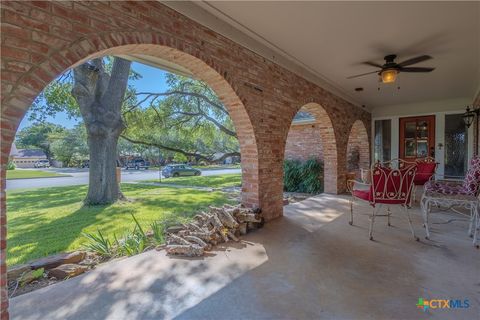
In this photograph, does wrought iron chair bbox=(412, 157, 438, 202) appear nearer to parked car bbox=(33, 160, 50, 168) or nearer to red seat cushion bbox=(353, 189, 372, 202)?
red seat cushion bbox=(353, 189, 372, 202)

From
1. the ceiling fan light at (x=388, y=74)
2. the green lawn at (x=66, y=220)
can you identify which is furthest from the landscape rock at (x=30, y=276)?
the ceiling fan light at (x=388, y=74)

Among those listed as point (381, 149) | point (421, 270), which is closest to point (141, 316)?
point (421, 270)

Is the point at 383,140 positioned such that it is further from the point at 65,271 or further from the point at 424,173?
the point at 65,271

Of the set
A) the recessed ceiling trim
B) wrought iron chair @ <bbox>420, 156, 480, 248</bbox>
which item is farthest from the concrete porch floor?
the recessed ceiling trim

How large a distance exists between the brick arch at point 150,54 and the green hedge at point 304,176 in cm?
424

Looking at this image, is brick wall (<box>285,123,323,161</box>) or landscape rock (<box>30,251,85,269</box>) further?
brick wall (<box>285,123,323,161</box>)

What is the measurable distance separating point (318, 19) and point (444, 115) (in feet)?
22.6

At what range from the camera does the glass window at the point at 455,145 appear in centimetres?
726

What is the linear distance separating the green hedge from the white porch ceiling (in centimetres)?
326

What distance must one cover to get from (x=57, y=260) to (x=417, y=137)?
9.56 metres

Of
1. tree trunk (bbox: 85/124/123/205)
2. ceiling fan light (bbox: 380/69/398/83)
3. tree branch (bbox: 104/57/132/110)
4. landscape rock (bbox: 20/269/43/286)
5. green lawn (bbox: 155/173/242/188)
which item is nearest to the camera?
landscape rock (bbox: 20/269/43/286)

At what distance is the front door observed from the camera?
25.4 feet

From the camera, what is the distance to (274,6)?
271 cm

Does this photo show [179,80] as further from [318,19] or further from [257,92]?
[318,19]
